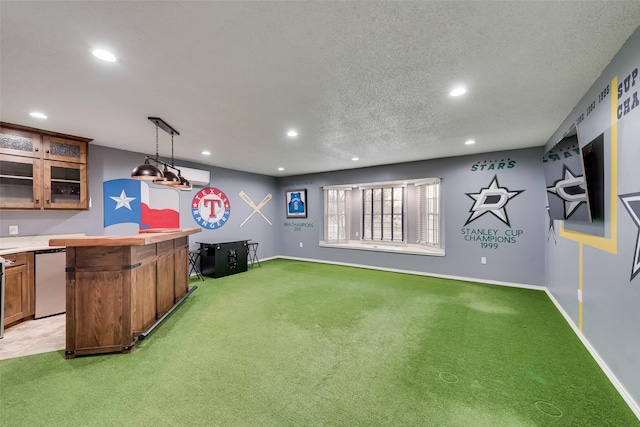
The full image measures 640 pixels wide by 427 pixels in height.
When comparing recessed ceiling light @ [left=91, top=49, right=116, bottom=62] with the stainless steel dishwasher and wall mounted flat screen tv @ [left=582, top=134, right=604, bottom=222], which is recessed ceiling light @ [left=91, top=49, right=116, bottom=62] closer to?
the stainless steel dishwasher

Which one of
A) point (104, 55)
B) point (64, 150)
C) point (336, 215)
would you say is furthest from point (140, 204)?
point (336, 215)

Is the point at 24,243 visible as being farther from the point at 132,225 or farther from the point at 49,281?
the point at 132,225

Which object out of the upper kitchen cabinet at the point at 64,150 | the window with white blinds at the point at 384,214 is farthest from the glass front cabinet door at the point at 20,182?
Result: the window with white blinds at the point at 384,214

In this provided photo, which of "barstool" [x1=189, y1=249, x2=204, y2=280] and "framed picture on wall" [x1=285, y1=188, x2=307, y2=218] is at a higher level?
"framed picture on wall" [x1=285, y1=188, x2=307, y2=218]

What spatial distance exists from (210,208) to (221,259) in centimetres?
135

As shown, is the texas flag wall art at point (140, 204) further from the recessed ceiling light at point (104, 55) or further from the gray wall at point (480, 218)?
the gray wall at point (480, 218)

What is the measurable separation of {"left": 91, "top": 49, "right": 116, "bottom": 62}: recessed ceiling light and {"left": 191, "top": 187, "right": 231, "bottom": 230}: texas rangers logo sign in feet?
13.5

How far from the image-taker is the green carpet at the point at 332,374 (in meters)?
1.68

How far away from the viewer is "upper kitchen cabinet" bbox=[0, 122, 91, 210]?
10.9 ft

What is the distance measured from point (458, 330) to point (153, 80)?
3981mm

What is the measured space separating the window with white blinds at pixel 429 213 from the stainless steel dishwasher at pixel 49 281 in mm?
6470

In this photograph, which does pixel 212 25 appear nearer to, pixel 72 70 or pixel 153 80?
pixel 153 80

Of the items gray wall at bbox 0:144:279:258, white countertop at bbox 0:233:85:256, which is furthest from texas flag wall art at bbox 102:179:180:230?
white countertop at bbox 0:233:85:256

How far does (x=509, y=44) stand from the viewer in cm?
176
